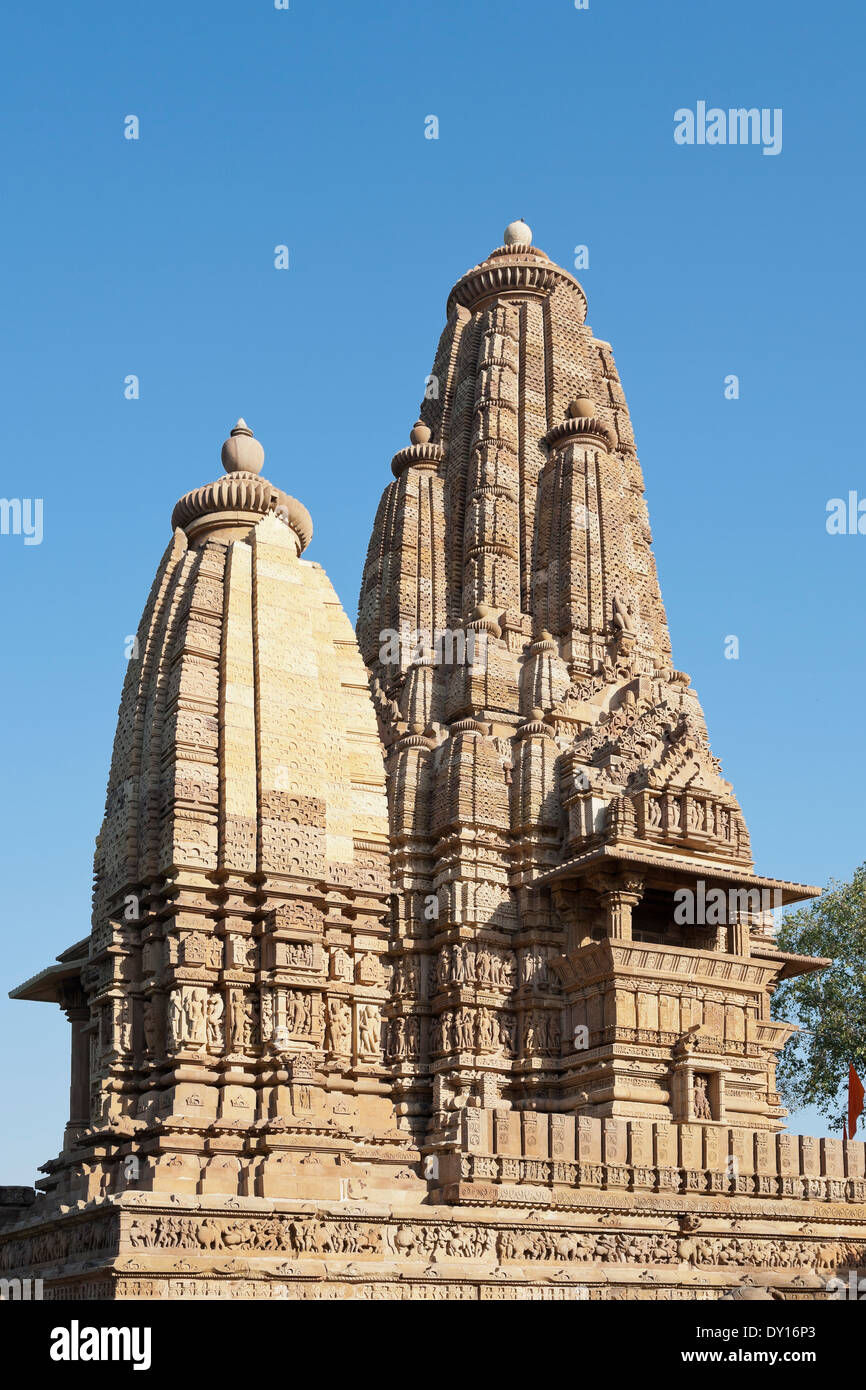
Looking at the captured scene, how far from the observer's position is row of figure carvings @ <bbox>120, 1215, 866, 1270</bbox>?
1858cm

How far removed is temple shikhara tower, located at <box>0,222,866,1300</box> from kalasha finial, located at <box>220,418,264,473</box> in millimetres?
51

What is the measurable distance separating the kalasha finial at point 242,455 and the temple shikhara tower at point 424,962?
0.05 metres

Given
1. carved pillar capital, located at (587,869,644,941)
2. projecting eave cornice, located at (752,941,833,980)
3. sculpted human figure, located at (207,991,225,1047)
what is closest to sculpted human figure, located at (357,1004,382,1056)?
sculpted human figure, located at (207,991,225,1047)

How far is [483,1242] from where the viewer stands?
70.9ft

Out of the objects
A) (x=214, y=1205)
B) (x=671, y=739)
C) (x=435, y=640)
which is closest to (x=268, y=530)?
(x=214, y=1205)

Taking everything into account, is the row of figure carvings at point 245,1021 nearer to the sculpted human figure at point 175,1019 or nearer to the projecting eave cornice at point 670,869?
the sculpted human figure at point 175,1019

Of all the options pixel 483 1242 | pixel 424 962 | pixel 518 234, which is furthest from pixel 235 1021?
pixel 518 234

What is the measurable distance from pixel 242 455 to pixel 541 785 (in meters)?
11.4

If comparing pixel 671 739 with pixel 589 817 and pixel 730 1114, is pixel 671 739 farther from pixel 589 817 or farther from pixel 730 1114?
pixel 730 1114

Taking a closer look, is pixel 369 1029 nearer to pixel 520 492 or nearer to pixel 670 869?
pixel 670 869

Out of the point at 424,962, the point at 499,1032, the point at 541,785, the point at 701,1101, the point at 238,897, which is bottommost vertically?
the point at 701,1101
